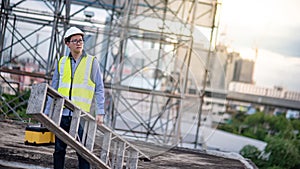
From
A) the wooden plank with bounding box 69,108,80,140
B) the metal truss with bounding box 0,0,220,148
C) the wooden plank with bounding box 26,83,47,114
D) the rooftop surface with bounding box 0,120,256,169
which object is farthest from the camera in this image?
the metal truss with bounding box 0,0,220,148

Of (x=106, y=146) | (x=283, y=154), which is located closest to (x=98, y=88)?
(x=106, y=146)

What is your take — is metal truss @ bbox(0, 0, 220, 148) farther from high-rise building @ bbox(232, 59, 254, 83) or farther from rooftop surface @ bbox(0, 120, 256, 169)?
high-rise building @ bbox(232, 59, 254, 83)

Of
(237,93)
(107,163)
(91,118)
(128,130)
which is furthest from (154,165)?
(237,93)

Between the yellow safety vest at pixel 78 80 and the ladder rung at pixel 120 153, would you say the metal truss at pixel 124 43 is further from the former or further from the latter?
the yellow safety vest at pixel 78 80

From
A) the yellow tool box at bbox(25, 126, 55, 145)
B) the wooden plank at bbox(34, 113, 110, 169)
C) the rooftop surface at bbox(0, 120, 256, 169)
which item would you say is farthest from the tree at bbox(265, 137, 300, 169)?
the wooden plank at bbox(34, 113, 110, 169)

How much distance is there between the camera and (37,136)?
6.04m

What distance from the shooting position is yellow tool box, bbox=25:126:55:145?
5.86 metres

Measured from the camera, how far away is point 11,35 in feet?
40.1

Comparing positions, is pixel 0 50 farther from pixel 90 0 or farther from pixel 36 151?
pixel 36 151

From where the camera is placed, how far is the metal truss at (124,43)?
11.8 m

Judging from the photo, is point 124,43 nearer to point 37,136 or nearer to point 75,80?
point 37,136

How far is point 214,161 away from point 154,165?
1783mm

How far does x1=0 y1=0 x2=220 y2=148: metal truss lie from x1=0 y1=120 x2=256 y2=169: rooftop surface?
8.55 ft

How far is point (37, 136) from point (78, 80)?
1442 mm
